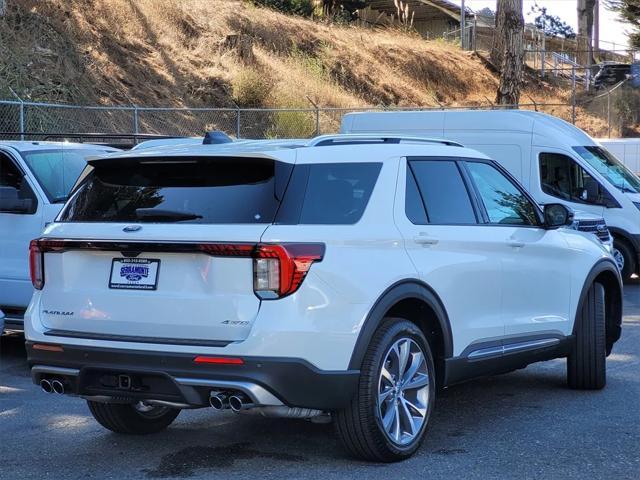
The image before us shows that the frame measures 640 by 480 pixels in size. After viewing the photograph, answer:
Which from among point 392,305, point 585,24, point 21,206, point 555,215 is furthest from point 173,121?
point 585,24

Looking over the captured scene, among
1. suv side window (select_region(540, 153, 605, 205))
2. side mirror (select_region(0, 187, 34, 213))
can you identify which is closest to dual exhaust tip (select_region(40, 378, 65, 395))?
side mirror (select_region(0, 187, 34, 213))

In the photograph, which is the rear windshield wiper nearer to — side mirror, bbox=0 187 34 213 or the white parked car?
the white parked car

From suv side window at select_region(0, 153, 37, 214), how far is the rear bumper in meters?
3.67

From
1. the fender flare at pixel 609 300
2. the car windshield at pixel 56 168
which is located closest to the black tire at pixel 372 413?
the fender flare at pixel 609 300

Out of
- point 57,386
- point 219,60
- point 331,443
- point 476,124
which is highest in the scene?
point 219,60

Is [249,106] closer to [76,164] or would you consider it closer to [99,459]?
[76,164]

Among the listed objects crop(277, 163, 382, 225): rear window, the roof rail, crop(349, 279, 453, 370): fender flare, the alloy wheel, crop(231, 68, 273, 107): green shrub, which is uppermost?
crop(231, 68, 273, 107): green shrub

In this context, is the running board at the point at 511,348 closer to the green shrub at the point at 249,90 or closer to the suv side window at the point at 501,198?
the suv side window at the point at 501,198

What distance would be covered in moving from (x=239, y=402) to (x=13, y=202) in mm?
4506

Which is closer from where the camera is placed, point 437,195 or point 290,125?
point 437,195

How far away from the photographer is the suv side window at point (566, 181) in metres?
14.7

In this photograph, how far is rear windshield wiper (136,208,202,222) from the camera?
541cm

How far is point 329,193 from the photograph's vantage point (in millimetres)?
5547

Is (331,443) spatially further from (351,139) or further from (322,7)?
(322,7)
